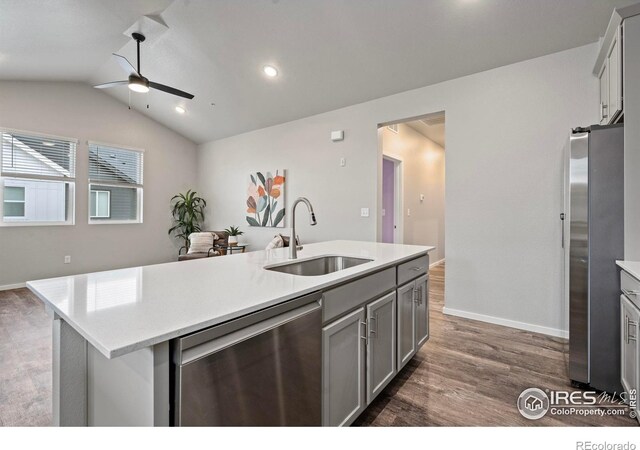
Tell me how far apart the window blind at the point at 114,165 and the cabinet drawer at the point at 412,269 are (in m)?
5.67

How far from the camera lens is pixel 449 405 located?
186cm

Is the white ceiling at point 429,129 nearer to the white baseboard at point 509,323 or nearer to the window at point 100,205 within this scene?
the white baseboard at point 509,323

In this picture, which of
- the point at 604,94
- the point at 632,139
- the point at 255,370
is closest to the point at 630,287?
the point at 632,139

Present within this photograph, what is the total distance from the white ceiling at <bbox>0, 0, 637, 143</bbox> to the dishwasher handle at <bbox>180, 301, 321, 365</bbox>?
2757mm

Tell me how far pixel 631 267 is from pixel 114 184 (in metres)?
6.81

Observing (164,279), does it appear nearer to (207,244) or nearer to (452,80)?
(452,80)

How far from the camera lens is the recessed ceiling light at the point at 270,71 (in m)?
3.84

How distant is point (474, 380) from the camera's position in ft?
7.02

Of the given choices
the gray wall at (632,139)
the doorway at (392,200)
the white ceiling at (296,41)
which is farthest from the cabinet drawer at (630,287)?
the doorway at (392,200)

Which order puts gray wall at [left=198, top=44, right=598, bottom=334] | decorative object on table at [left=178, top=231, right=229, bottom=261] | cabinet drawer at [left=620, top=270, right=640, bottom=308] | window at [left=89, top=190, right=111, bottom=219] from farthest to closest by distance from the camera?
decorative object on table at [left=178, top=231, right=229, bottom=261] < window at [left=89, top=190, right=111, bottom=219] < gray wall at [left=198, top=44, right=598, bottom=334] < cabinet drawer at [left=620, top=270, right=640, bottom=308]

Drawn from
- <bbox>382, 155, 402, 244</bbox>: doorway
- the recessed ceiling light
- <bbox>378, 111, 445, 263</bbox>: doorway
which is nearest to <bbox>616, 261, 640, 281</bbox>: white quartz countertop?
<bbox>378, 111, 445, 263</bbox>: doorway

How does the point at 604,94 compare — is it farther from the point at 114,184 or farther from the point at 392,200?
the point at 114,184

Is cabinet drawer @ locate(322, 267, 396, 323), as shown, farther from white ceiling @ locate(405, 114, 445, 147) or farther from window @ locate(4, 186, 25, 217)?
window @ locate(4, 186, 25, 217)

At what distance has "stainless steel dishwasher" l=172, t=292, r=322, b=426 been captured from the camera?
863 millimetres
